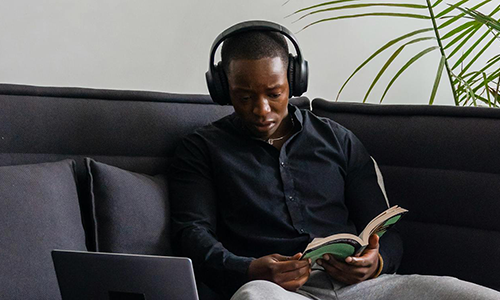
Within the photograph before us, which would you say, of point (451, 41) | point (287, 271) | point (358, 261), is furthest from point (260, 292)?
point (451, 41)

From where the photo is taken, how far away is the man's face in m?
1.56

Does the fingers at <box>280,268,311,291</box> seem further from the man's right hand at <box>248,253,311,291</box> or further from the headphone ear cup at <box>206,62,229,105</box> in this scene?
the headphone ear cup at <box>206,62,229,105</box>

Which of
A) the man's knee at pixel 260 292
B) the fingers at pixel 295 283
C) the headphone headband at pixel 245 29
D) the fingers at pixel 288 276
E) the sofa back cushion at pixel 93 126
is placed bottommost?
the fingers at pixel 295 283

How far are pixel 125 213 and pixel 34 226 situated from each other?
0.23 m

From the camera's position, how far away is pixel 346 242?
1.28m

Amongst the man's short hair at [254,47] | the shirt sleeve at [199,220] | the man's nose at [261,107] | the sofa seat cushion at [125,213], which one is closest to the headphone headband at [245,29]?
the man's short hair at [254,47]

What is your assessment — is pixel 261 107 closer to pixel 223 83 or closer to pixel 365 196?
pixel 223 83

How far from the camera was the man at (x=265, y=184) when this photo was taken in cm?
149

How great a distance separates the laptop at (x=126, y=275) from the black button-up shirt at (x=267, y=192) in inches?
14.8

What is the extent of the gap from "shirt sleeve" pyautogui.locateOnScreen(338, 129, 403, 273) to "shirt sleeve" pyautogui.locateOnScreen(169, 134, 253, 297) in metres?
0.35

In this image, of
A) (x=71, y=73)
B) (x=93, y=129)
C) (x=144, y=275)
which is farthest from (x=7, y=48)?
(x=144, y=275)

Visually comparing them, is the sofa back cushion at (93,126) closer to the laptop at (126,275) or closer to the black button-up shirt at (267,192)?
the black button-up shirt at (267,192)

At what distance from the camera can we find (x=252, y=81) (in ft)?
5.12

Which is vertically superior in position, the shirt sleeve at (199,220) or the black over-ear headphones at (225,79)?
the black over-ear headphones at (225,79)
